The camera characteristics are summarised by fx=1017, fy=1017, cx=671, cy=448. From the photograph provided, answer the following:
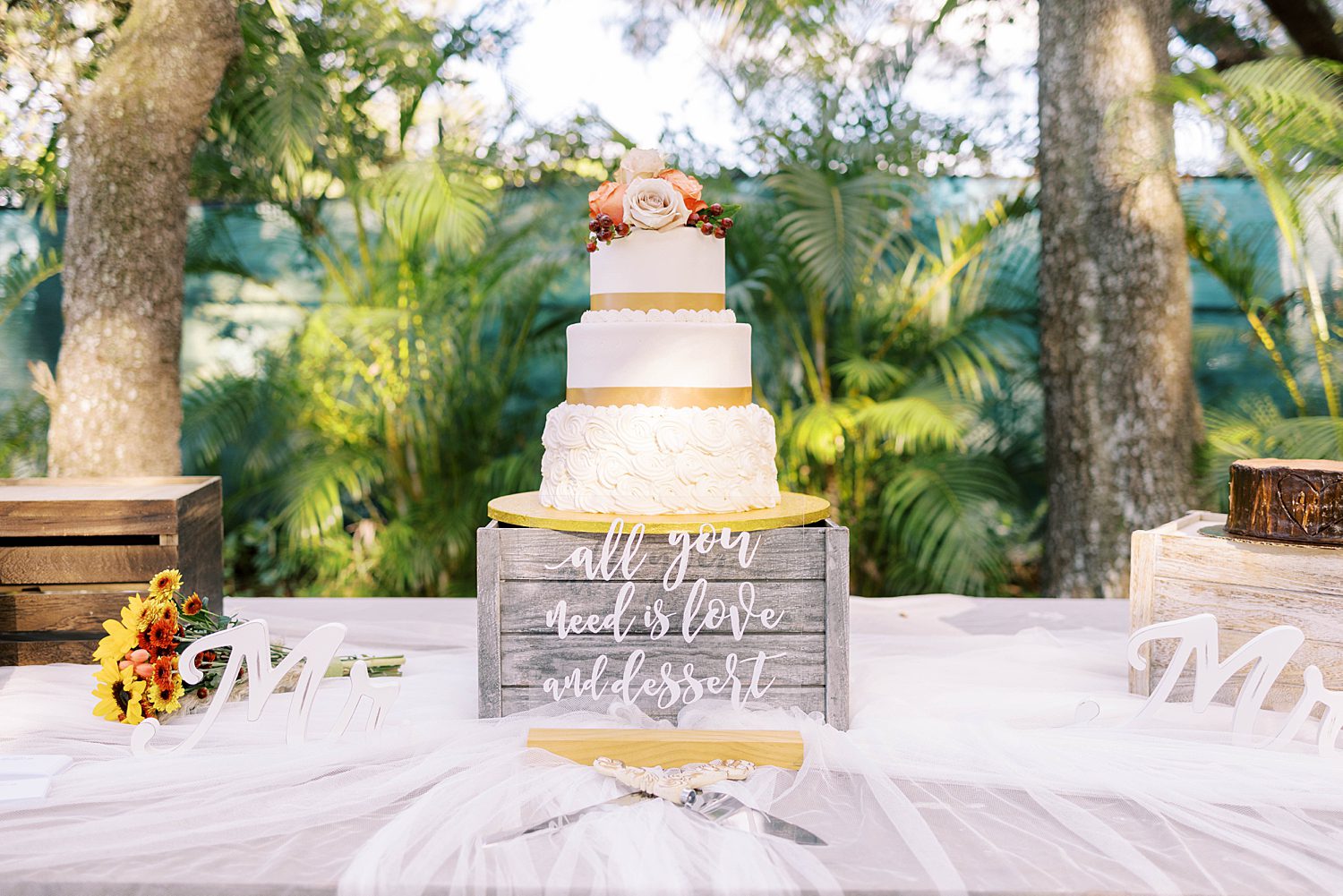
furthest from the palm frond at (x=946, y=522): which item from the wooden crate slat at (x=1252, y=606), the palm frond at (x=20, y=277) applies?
the palm frond at (x=20, y=277)

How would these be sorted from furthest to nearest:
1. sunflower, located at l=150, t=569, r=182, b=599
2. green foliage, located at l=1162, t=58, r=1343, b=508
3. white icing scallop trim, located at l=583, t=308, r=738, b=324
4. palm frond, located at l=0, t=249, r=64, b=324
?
palm frond, located at l=0, t=249, r=64, b=324
green foliage, located at l=1162, t=58, r=1343, b=508
white icing scallop trim, located at l=583, t=308, r=738, b=324
sunflower, located at l=150, t=569, r=182, b=599

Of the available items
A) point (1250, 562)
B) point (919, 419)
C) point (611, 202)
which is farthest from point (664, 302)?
point (919, 419)

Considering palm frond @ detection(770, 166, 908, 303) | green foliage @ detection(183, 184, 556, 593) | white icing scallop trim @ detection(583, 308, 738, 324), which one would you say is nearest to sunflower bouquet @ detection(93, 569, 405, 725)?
white icing scallop trim @ detection(583, 308, 738, 324)

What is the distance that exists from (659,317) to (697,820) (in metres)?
1.14

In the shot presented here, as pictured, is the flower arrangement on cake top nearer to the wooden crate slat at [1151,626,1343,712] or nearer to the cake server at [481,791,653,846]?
the cake server at [481,791,653,846]

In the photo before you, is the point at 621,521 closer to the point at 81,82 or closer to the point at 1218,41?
the point at 81,82

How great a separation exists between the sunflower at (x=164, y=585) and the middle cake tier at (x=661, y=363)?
1.02 m

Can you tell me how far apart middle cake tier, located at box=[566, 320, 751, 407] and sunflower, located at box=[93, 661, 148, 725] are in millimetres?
1142

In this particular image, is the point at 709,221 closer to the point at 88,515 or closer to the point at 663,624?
the point at 663,624

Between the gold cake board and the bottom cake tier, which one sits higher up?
the bottom cake tier

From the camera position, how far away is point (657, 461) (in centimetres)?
226

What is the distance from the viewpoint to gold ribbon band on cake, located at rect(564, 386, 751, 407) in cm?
233

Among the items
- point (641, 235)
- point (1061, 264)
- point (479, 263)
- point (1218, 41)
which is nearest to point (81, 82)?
point (479, 263)

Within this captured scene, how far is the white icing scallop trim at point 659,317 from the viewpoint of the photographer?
2.36m
